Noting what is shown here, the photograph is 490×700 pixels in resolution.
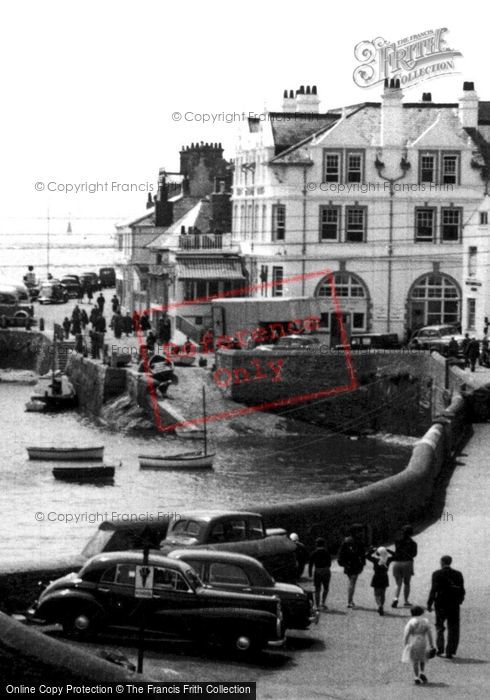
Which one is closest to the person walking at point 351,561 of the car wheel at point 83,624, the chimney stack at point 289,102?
the car wheel at point 83,624

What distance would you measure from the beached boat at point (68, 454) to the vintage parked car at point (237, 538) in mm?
33218

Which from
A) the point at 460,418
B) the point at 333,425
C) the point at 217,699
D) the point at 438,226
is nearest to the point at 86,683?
the point at 217,699

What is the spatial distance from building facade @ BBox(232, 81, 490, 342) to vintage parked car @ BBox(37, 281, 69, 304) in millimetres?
37806

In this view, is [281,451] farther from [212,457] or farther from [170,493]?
[170,493]

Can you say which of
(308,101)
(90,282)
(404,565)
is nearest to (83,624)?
(404,565)

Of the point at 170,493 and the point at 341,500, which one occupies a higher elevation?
the point at 341,500

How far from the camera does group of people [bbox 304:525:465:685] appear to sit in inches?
688

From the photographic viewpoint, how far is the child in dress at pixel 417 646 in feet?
56.9

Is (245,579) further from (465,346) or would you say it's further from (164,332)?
(164,332)

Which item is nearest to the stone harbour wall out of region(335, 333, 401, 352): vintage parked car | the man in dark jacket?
region(335, 333, 401, 352): vintage parked car

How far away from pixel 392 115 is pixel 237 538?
48.3 meters

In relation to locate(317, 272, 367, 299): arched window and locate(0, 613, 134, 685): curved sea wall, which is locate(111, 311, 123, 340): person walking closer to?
locate(317, 272, 367, 299): arched window

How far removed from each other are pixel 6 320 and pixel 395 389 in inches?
1511

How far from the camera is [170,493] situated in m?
49.7
